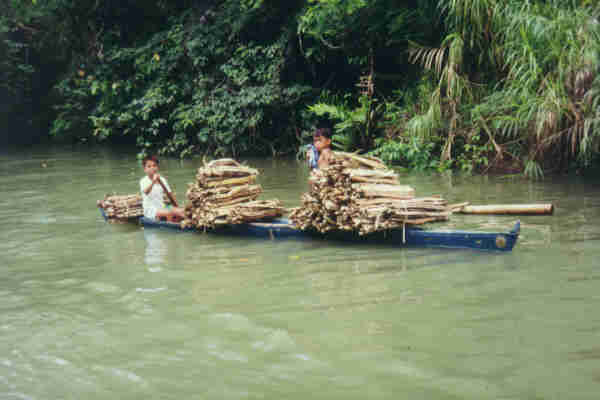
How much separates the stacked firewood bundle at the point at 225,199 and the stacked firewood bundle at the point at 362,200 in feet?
2.97

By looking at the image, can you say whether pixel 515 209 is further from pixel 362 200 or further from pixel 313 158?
pixel 313 158

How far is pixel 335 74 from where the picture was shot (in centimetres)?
1750

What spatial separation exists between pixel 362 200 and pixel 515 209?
176 cm

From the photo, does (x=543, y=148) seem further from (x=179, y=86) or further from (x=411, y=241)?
(x=179, y=86)

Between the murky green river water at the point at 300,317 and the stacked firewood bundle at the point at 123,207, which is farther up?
the stacked firewood bundle at the point at 123,207

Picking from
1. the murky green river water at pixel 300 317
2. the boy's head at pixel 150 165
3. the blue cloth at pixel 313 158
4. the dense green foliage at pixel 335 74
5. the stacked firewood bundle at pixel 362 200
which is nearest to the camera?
the murky green river water at pixel 300 317

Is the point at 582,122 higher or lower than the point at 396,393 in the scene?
higher

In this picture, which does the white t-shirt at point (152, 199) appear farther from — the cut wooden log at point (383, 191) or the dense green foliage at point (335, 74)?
the dense green foliage at point (335, 74)

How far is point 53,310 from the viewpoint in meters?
5.55

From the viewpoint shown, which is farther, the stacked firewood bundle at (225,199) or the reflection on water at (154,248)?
the stacked firewood bundle at (225,199)

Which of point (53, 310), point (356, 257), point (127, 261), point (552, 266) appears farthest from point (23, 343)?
point (552, 266)

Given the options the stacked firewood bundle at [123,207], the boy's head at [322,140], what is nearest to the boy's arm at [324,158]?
the boy's head at [322,140]

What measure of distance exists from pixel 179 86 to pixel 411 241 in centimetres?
1383

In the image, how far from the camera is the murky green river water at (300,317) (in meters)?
3.98
